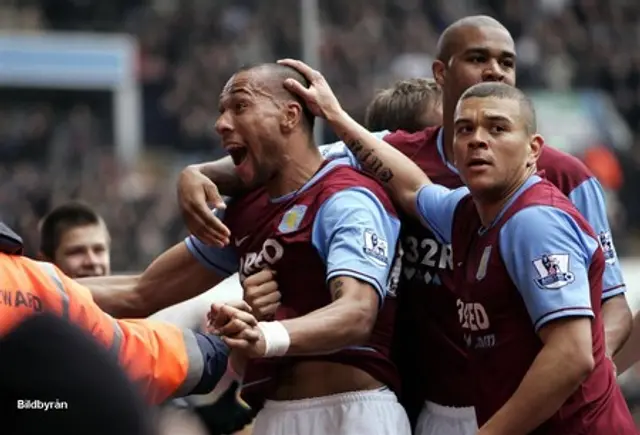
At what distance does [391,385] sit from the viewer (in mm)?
5312

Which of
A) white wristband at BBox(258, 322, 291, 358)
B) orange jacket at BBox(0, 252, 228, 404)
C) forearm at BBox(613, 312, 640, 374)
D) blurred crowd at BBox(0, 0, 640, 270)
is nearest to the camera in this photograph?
orange jacket at BBox(0, 252, 228, 404)

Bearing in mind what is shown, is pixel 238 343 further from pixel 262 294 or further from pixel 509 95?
pixel 509 95

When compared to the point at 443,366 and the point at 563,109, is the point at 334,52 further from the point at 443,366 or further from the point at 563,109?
the point at 443,366

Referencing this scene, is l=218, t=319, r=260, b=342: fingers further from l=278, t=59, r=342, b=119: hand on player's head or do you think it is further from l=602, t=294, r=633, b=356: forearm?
l=602, t=294, r=633, b=356: forearm

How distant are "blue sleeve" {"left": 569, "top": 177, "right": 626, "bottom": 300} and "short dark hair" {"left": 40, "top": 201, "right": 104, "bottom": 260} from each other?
9.33 ft

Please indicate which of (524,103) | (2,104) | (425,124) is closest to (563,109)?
(2,104)

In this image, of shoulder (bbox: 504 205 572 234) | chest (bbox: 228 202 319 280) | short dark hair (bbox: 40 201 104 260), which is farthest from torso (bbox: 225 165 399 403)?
short dark hair (bbox: 40 201 104 260)

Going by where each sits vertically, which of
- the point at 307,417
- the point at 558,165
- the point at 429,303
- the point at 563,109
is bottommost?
the point at 307,417

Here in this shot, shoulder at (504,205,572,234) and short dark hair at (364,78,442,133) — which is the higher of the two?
short dark hair at (364,78,442,133)

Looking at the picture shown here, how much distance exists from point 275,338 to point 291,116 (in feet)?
3.25

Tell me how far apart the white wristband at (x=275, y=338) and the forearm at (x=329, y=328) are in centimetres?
3

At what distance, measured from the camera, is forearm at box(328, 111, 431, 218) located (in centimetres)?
523

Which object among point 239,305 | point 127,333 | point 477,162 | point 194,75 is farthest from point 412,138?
point 194,75

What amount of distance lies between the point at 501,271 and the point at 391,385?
0.94 m
